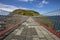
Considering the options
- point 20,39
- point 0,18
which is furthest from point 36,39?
point 0,18

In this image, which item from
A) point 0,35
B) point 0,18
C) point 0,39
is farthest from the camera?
point 0,18

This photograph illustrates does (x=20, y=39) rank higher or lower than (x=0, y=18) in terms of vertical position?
lower

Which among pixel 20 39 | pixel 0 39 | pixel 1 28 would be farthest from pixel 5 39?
pixel 1 28

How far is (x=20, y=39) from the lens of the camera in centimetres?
1136

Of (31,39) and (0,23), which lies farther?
(0,23)

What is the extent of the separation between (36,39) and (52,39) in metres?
1.33

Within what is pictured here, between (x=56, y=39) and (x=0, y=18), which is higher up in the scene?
(x=0, y=18)

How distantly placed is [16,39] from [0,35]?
4.92 feet

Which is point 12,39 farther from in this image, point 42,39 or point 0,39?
→ point 42,39

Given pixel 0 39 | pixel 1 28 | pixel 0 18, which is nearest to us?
pixel 0 39

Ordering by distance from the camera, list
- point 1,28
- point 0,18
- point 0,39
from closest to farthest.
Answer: point 0,39 → point 1,28 → point 0,18

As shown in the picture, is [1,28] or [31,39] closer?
[31,39]

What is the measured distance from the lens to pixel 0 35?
464 inches

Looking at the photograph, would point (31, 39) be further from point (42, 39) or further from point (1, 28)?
point (1, 28)
